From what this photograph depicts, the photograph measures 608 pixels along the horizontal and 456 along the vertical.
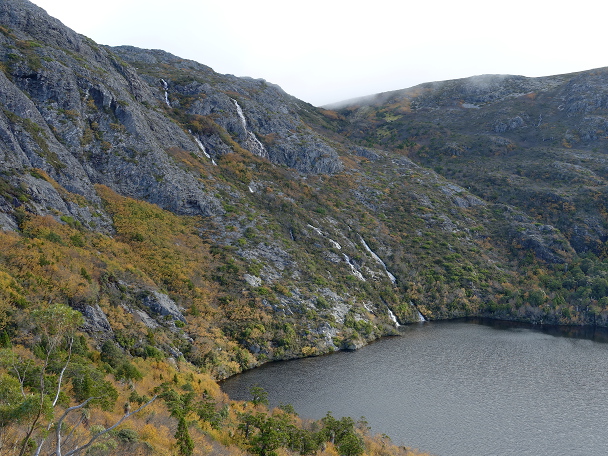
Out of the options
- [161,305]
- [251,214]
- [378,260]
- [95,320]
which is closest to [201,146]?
[251,214]

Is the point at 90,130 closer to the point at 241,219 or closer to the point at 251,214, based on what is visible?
the point at 241,219

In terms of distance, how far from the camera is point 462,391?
43.3m

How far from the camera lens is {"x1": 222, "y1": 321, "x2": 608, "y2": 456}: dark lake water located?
3419 centimetres

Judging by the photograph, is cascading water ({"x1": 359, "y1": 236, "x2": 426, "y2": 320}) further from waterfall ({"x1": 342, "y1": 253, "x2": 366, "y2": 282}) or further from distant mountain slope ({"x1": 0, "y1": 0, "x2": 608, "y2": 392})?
waterfall ({"x1": 342, "y1": 253, "x2": 366, "y2": 282})

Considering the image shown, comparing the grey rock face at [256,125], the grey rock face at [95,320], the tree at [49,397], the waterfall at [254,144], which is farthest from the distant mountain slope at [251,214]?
the tree at [49,397]

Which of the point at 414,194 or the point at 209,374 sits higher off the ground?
the point at 414,194

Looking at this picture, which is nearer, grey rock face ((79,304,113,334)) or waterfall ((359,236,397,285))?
grey rock face ((79,304,113,334))


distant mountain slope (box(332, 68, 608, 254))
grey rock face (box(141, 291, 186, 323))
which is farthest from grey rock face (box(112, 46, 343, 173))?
grey rock face (box(141, 291, 186, 323))

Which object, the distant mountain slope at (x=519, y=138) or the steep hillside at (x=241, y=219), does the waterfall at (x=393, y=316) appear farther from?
the distant mountain slope at (x=519, y=138)

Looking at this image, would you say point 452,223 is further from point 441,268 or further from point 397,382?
point 397,382

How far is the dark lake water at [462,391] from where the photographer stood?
34188mm

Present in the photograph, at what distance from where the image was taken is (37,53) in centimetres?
7362

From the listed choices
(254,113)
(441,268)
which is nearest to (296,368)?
(441,268)

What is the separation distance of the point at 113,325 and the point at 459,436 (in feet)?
112
